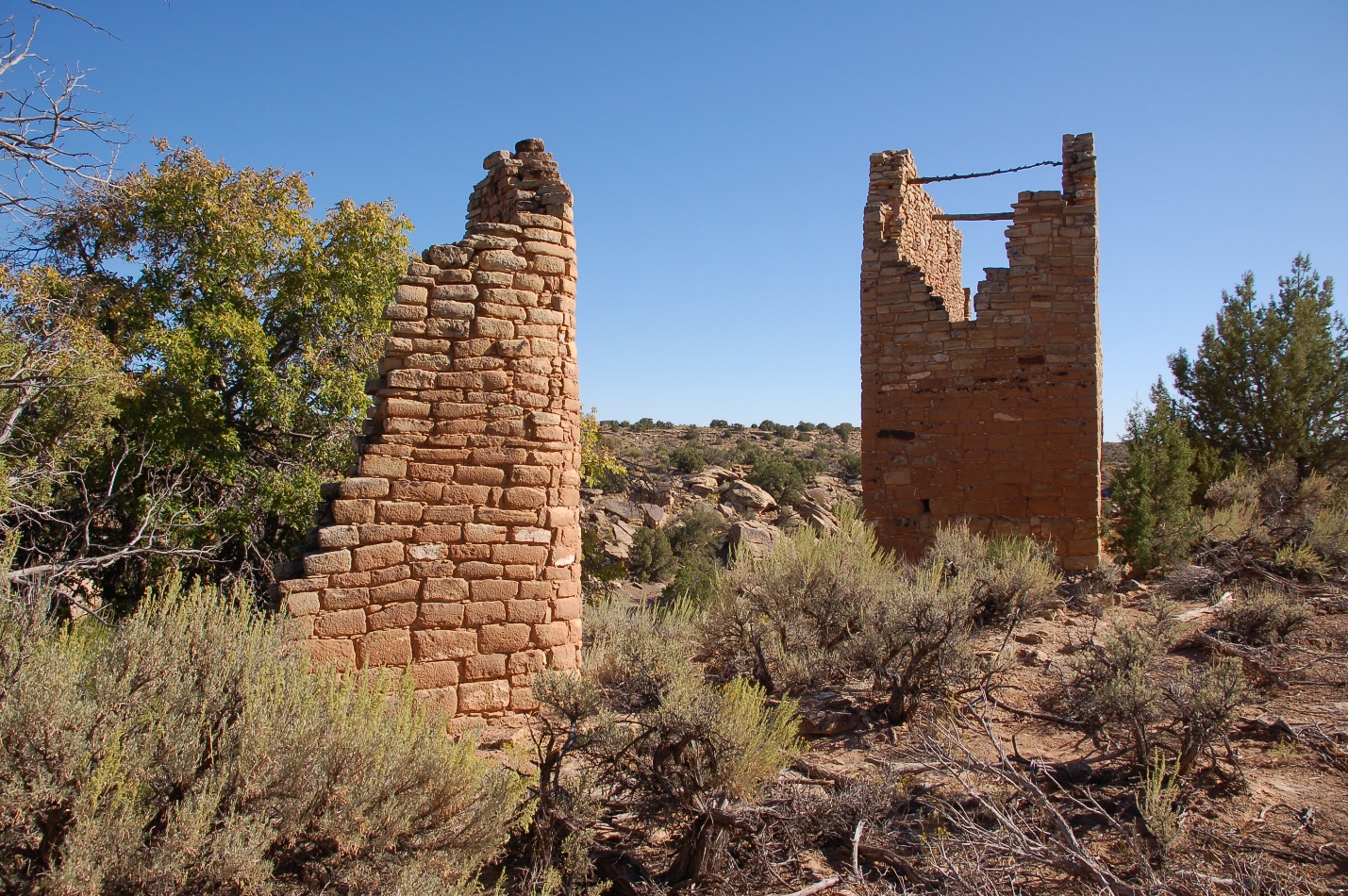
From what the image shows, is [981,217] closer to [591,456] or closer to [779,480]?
[591,456]

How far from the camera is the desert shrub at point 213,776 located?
283 cm

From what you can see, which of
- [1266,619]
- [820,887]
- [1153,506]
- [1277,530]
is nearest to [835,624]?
[820,887]

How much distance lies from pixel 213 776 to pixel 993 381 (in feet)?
26.6

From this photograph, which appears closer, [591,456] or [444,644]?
[444,644]

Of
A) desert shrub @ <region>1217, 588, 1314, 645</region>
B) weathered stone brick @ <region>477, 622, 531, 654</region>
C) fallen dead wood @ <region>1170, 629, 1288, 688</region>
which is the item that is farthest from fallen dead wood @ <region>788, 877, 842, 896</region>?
desert shrub @ <region>1217, 588, 1314, 645</region>

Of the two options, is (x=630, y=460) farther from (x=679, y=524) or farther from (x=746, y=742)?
(x=746, y=742)

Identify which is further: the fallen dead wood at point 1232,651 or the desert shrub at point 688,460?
the desert shrub at point 688,460

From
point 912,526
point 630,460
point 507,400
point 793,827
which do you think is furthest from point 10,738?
point 630,460

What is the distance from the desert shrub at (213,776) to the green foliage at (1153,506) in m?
8.80

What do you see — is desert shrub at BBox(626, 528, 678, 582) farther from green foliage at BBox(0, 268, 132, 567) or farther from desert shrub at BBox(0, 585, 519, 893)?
desert shrub at BBox(0, 585, 519, 893)

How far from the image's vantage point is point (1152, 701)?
4500mm

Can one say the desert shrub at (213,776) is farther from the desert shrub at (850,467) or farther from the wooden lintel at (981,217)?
the desert shrub at (850,467)

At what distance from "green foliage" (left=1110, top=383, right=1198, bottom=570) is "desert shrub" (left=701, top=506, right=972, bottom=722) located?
4.41 metres

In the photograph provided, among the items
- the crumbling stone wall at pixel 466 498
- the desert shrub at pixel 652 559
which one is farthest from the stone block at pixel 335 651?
the desert shrub at pixel 652 559
